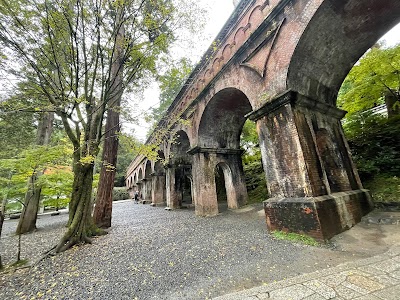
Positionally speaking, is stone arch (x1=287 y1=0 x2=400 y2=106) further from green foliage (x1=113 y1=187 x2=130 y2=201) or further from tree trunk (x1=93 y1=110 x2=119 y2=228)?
green foliage (x1=113 y1=187 x2=130 y2=201)

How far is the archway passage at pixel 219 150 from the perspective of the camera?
28.5 feet

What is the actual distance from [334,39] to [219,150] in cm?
609

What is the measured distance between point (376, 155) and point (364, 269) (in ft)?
20.5

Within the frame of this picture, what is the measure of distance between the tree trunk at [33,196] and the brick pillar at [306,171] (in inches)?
313

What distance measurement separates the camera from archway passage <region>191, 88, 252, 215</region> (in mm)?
8672

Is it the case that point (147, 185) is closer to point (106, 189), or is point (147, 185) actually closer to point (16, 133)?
point (16, 133)

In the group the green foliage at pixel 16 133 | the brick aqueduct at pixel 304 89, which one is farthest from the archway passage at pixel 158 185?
the brick aqueduct at pixel 304 89

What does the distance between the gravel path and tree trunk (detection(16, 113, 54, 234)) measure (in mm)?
2700

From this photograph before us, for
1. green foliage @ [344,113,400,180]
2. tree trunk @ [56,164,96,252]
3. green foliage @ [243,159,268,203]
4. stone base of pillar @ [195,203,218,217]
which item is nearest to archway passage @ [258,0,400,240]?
green foliage @ [344,113,400,180]

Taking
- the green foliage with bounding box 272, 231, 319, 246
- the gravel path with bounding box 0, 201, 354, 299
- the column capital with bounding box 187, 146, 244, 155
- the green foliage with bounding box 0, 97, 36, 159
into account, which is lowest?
the gravel path with bounding box 0, 201, 354, 299

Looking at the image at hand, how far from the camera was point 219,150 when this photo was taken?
948cm

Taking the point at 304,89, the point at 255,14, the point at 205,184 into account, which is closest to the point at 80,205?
the point at 205,184

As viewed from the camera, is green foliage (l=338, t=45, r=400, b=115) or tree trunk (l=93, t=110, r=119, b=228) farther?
tree trunk (l=93, t=110, r=119, b=228)

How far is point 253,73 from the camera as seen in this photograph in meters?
6.07
